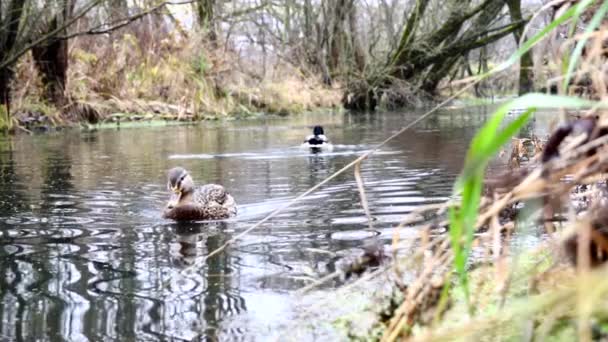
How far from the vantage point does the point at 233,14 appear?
96.1 ft

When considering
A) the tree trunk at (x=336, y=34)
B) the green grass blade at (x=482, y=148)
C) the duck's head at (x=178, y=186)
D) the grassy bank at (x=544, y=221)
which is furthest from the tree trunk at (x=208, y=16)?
the green grass blade at (x=482, y=148)

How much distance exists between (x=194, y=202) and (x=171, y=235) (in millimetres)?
795

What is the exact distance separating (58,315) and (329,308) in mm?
1195

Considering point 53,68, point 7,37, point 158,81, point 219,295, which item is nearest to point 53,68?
point 53,68

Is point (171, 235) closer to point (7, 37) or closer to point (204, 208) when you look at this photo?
point (204, 208)

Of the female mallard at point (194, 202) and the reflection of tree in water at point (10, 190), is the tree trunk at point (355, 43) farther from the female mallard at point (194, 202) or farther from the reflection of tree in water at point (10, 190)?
the female mallard at point (194, 202)

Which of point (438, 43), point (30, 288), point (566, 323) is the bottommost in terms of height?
point (30, 288)

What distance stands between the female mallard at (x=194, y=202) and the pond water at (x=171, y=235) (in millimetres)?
158

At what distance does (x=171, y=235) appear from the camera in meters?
6.01

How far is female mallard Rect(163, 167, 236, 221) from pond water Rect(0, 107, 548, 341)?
6.2 inches

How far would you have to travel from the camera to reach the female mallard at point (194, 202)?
6.75 metres

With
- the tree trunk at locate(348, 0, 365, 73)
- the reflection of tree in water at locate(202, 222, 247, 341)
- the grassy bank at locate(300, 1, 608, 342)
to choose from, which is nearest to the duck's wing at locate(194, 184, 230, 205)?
the reflection of tree in water at locate(202, 222, 247, 341)

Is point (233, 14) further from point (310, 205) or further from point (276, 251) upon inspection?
point (276, 251)

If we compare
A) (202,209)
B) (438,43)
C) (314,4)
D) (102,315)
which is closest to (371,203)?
(202,209)
